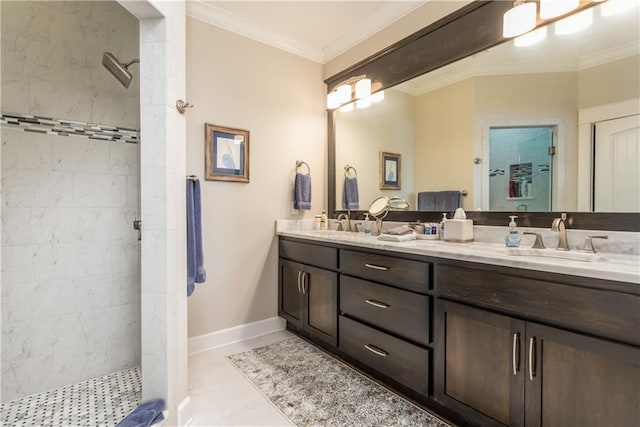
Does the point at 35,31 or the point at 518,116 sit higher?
the point at 35,31

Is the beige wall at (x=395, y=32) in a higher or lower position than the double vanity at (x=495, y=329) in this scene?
higher

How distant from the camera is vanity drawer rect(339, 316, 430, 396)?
155 cm

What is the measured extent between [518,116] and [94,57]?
261 cm

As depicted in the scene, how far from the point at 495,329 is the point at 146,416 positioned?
156 cm

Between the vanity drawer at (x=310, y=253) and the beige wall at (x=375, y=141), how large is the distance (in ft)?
2.18

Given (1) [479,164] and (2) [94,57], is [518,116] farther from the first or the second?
(2) [94,57]

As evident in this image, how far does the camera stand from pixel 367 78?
2.61 meters

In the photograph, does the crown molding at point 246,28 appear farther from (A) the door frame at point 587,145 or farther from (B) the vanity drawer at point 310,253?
(A) the door frame at point 587,145

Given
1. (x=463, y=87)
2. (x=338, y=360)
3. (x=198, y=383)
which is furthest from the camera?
(x=338, y=360)

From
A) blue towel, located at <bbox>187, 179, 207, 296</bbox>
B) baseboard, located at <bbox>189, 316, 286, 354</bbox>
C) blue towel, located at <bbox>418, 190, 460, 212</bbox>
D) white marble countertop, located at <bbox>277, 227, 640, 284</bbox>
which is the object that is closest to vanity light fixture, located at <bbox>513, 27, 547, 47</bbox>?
blue towel, located at <bbox>418, 190, 460, 212</bbox>

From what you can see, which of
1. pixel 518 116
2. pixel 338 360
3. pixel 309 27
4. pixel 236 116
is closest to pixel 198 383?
pixel 338 360

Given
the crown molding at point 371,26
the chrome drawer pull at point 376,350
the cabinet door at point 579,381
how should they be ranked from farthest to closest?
the crown molding at point 371,26, the chrome drawer pull at point 376,350, the cabinet door at point 579,381

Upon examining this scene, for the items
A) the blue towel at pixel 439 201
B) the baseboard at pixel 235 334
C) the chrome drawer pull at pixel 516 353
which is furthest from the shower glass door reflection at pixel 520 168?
the baseboard at pixel 235 334

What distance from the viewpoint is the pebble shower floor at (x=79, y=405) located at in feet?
4.91
